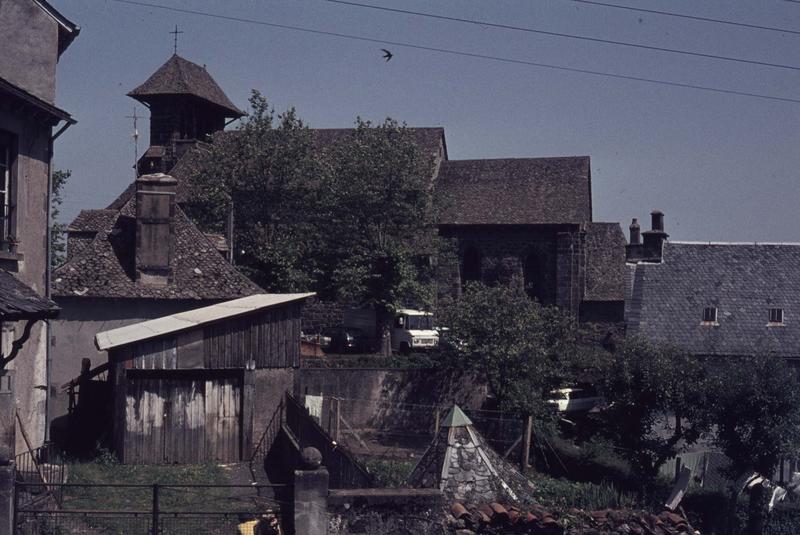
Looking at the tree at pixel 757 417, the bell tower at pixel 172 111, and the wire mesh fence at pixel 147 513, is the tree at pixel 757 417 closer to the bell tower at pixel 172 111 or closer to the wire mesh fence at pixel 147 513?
the wire mesh fence at pixel 147 513

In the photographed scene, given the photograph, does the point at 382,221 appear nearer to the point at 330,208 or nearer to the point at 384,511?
the point at 330,208

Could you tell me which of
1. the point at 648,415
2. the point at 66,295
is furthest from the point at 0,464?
the point at 648,415

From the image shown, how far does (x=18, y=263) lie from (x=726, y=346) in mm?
25116

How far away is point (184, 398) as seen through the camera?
19609 mm

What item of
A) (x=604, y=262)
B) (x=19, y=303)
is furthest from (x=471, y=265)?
(x=19, y=303)

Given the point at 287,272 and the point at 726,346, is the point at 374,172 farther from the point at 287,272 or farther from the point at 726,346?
the point at 726,346

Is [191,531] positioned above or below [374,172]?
below

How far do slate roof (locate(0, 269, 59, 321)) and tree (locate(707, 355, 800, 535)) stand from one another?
15563 mm

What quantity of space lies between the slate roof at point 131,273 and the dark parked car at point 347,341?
15393 millimetres

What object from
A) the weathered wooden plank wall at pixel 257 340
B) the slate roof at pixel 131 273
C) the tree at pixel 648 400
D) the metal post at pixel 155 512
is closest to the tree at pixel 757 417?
the tree at pixel 648 400

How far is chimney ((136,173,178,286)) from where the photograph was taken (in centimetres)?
2420

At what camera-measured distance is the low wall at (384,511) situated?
36.5 ft

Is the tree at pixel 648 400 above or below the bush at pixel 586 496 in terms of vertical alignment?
above

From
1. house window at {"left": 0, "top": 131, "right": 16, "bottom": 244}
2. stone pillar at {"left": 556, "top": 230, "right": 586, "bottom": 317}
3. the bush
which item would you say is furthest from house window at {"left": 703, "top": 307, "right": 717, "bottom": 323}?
house window at {"left": 0, "top": 131, "right": 16, "bottom": 244}
